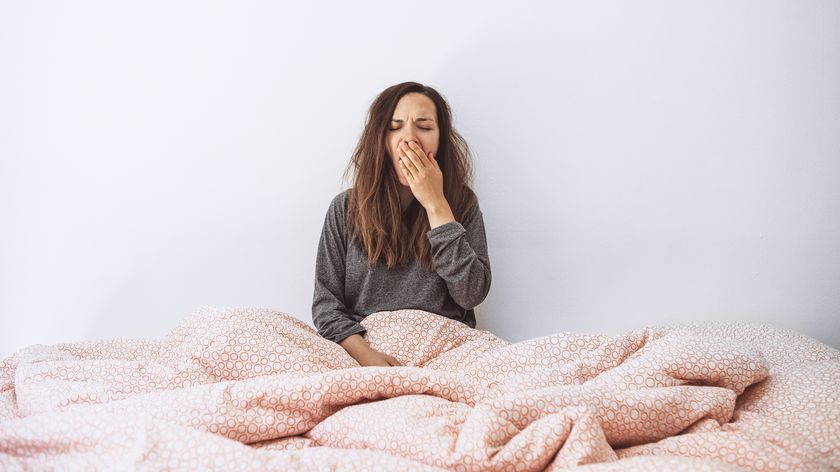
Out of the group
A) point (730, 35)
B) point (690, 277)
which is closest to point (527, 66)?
point (730, 35)

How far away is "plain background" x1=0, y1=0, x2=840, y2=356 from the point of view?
1.72m

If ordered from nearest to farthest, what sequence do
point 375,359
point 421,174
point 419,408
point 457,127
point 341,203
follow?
point 419,408, point 375,359, point 421,174, point 341,203, point 457,127

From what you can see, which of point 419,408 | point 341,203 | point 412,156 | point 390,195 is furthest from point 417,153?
point 419,408

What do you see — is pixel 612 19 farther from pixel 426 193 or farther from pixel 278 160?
pixel 278 160

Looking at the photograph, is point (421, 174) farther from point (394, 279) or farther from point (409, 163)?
point (394, 279)

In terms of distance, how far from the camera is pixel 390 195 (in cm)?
162

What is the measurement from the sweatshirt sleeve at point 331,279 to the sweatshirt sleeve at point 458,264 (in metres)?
0.24

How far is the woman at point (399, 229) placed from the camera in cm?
153

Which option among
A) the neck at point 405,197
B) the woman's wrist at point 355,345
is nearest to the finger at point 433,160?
the neck at point 405,197

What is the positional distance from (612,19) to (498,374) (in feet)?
3.58

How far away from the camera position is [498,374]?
3.98 ft

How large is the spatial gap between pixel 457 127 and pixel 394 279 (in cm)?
54

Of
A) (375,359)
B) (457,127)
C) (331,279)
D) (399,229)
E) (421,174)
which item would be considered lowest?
(375,359)

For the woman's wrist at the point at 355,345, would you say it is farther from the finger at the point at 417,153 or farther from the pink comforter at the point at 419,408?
the finger at the point at 417,153
